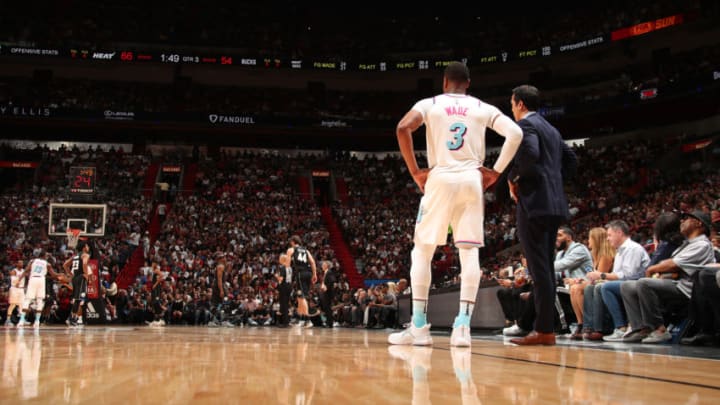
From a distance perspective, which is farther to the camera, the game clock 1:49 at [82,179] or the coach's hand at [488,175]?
the game clock 1:49 at [82,179]

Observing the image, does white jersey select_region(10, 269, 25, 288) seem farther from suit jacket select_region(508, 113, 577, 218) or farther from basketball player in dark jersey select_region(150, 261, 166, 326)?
suit jacket select_region(508, 113, 577, 218)

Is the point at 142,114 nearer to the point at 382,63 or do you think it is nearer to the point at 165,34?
the point at 165,34

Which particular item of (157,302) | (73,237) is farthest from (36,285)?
(157,302)

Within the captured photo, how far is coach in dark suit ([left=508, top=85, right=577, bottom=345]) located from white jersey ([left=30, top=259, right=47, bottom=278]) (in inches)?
435

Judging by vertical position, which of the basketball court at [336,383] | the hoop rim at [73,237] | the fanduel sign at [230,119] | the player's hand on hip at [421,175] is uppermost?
the fanduel sign at [230,119]

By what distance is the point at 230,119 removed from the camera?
2927 cm

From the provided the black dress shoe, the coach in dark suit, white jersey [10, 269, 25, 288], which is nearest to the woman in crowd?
the black dress shoe

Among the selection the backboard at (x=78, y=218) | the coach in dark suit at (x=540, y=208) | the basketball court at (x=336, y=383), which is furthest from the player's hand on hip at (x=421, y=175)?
the backboard at (x=78, y=218)

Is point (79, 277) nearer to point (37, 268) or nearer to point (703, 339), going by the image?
point (37, 268)

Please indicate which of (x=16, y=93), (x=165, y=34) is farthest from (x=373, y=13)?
(x=16, y=93)

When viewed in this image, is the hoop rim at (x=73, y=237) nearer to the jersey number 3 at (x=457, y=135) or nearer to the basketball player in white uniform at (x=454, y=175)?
the basketball player in white uniform at (x=454, y=175)

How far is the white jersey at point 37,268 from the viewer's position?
1259 cm

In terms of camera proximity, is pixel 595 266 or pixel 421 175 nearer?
pixel 421 175

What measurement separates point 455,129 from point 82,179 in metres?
22.0
